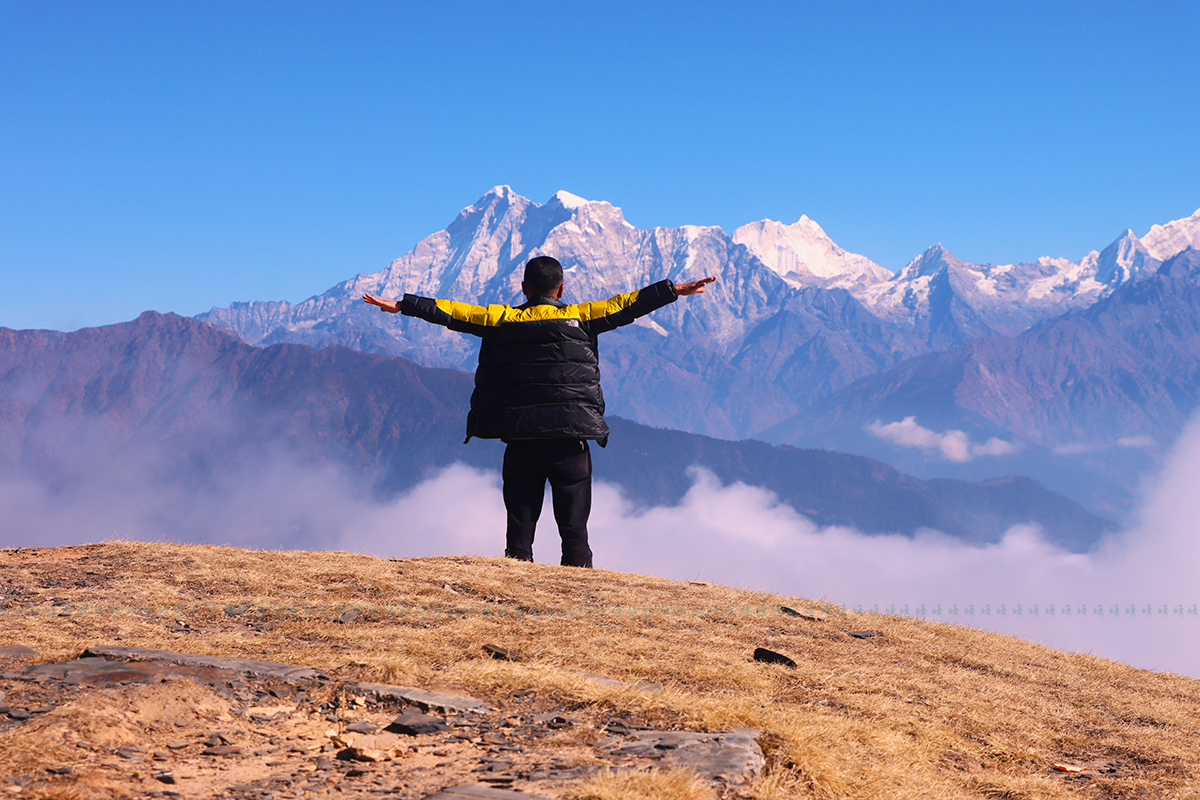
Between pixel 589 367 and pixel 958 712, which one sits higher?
pixel 589 367

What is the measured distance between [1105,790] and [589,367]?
784 centimetres

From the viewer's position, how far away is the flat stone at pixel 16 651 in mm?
7070

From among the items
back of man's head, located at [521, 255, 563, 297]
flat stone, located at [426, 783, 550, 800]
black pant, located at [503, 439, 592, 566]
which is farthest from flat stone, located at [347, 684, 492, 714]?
back of man's head, located at [521, 255, 563, 297]

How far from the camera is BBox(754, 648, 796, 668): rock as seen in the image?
8992 millimetres

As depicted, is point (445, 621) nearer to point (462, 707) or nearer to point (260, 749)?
point (462, 707)

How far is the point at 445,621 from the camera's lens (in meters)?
9.49

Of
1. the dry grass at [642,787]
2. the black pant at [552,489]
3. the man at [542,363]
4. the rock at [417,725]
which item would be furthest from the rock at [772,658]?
the black pant at [552,489]

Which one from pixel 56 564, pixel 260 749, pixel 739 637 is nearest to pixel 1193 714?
pixel 739 637

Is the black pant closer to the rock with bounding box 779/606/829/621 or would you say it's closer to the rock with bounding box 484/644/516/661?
the rock with bounding box 779/606/829/621

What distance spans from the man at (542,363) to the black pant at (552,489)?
0.07 feet

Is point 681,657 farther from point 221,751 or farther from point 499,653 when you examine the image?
point 221,751

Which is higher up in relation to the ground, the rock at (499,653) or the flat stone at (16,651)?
the rock at (499,653)

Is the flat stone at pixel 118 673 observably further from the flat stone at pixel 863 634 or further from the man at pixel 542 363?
the flat stone at pixel 863 634

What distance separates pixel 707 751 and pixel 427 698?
6.67 feet
